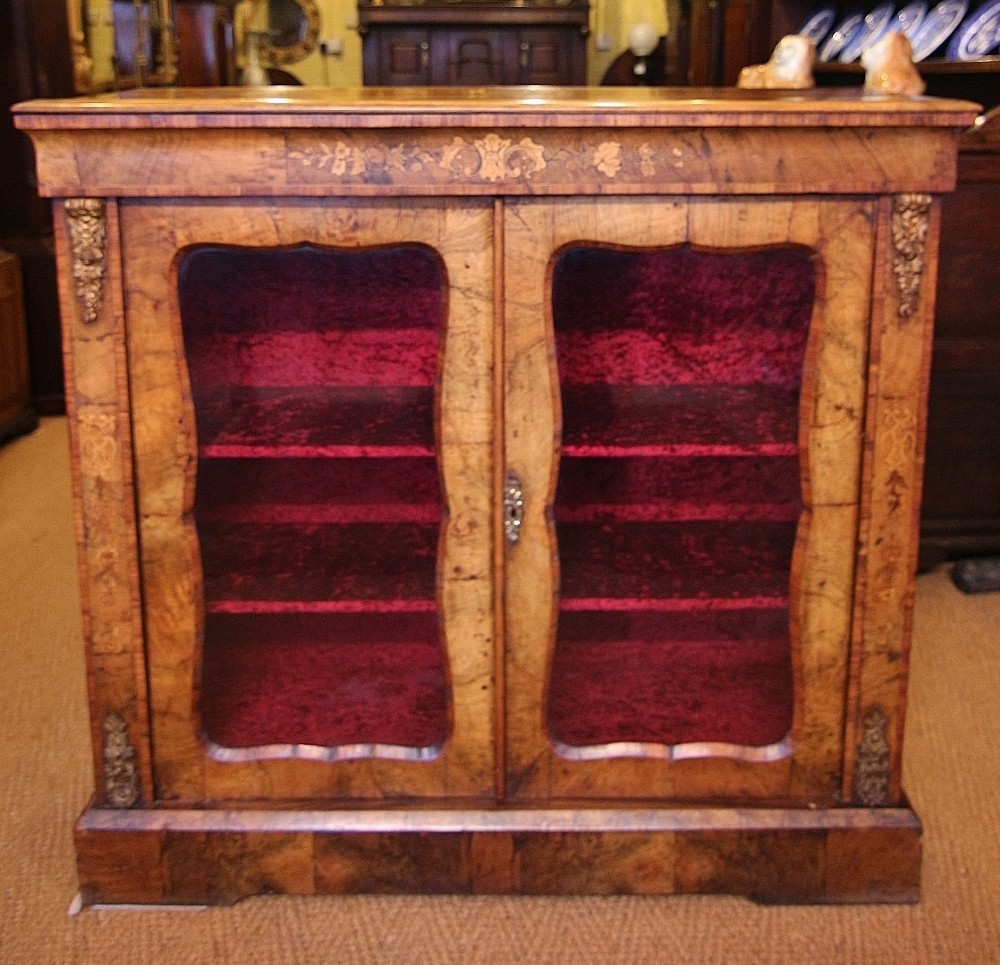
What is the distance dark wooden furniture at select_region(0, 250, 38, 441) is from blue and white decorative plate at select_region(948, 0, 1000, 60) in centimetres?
339

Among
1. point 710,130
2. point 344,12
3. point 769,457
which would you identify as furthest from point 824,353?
point 344,12

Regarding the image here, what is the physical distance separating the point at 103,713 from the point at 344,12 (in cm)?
987

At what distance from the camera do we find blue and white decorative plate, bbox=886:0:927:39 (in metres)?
4.33

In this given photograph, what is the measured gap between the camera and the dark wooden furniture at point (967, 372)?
3.45 metres

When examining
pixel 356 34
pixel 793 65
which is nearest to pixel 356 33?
pixel 356 34

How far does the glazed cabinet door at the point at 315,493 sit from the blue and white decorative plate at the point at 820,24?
326 cm

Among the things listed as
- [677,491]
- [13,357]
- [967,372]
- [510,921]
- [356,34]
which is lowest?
[510,921]

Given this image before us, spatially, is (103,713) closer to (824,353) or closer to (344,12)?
(824,353)

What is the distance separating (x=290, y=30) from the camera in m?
11.0

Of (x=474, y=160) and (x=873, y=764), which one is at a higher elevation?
(x=474, y=160)

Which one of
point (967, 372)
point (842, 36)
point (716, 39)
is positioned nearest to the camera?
point (967, 372)

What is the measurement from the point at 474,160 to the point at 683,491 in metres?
0.64

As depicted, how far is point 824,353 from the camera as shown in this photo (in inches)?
77.9

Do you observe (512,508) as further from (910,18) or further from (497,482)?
(910,18)
